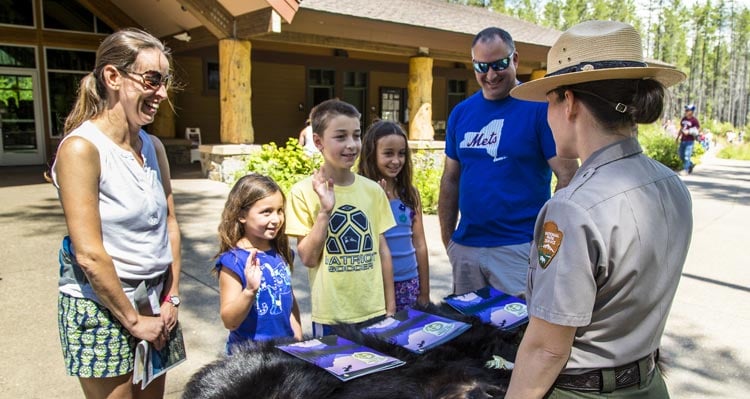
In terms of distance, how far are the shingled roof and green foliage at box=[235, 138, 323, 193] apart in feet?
10.4

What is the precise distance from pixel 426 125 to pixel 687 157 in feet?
26.3

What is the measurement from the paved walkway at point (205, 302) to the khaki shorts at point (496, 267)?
1380 mm

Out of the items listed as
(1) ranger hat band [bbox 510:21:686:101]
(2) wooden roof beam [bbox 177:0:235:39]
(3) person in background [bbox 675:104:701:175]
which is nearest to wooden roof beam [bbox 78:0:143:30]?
(2) wooden roof beam [bbox 177:0:235:39]

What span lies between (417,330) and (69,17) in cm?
1550

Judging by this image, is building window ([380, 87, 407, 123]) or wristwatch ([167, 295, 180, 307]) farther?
building window ([380, 87, 407, 123])

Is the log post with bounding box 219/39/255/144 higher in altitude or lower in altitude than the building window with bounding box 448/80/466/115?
lower

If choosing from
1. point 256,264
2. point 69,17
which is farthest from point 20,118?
point 256,264

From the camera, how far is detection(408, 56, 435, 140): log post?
14359mm

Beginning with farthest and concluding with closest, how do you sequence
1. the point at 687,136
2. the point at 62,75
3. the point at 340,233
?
1. the point at 687,136
2. the point at 62,75
3. the point at 340,233

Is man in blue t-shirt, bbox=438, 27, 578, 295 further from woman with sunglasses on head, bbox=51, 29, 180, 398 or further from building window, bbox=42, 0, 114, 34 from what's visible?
building window, bbox=42, 0, 114, 34

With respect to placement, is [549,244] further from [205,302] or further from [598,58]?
[205,302]

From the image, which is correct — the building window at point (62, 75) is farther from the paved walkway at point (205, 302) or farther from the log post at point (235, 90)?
the paved walkway at point (205, 302)

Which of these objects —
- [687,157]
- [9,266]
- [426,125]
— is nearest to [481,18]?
[426,125]

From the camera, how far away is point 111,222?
2008 millimetres
